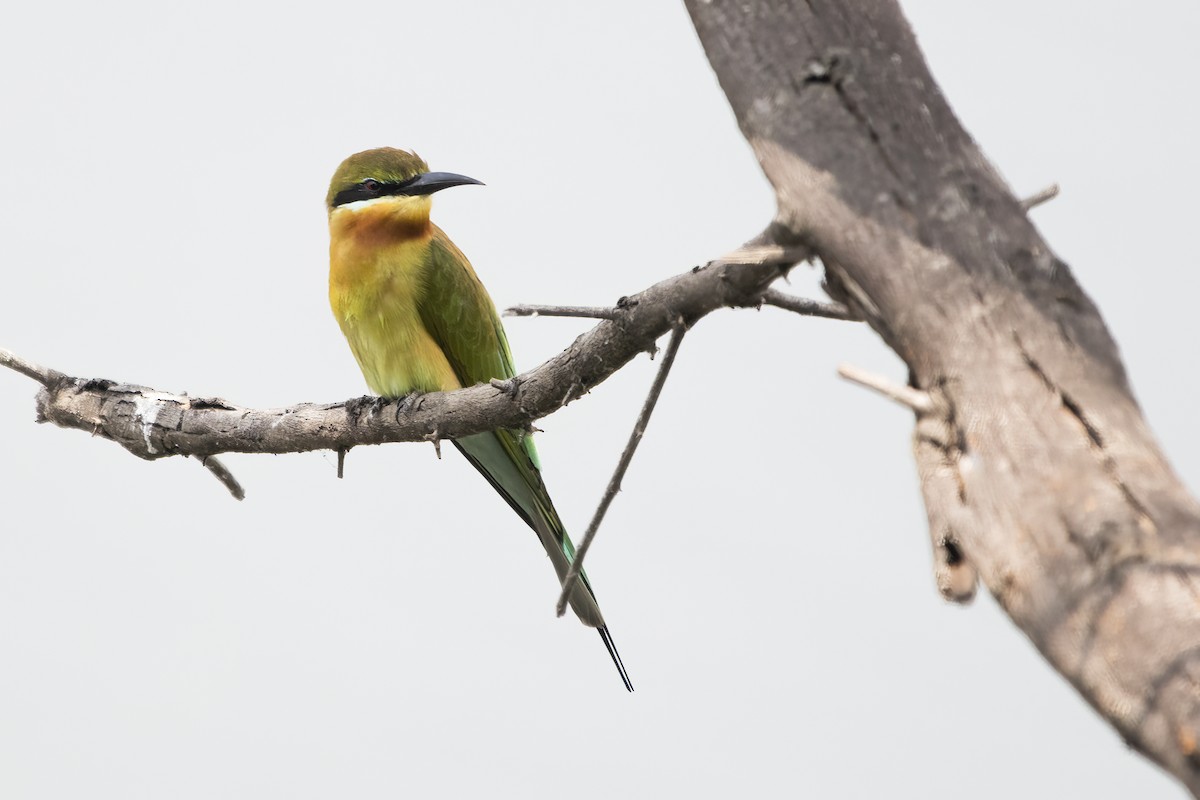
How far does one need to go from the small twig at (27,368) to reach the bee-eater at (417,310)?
74 cm

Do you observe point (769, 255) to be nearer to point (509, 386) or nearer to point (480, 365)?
point (509, 386)

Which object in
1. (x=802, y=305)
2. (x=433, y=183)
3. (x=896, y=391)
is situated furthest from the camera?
(x=433, y=183)

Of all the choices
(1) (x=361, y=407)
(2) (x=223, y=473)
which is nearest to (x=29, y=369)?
(2) (x=223, y=473)

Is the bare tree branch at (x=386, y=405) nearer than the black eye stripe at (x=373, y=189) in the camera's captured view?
Yes

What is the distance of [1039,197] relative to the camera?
1545 mm

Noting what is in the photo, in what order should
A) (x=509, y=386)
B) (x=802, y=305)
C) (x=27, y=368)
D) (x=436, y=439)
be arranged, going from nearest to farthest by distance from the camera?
(x=802, y=305) → (x=509, y=386) → (x=436, y=439) → (x=27, y=368)

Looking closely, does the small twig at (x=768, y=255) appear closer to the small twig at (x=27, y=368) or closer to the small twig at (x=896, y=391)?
the small twig at (x=896, y=391)

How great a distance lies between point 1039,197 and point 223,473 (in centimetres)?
210

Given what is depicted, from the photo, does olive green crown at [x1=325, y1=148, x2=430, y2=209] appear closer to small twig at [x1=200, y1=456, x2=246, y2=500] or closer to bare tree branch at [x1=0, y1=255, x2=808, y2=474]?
bare tree branch at [x1=0, y1=255, x2=808, y2=474]

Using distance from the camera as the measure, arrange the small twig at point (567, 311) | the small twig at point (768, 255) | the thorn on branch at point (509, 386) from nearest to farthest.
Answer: the small twig at point (768, 255), the small twig at point (567, 311), the thorn on branch at point (509, 386)

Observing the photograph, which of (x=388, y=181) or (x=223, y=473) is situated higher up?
(x=388, y=181)

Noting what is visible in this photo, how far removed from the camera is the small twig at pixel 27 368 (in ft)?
9.12

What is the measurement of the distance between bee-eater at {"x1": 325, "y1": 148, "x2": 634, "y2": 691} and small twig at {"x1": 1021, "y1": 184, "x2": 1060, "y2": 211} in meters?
1.65

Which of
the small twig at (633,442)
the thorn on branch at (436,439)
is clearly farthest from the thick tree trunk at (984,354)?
the thorn on branch at (436,439)
